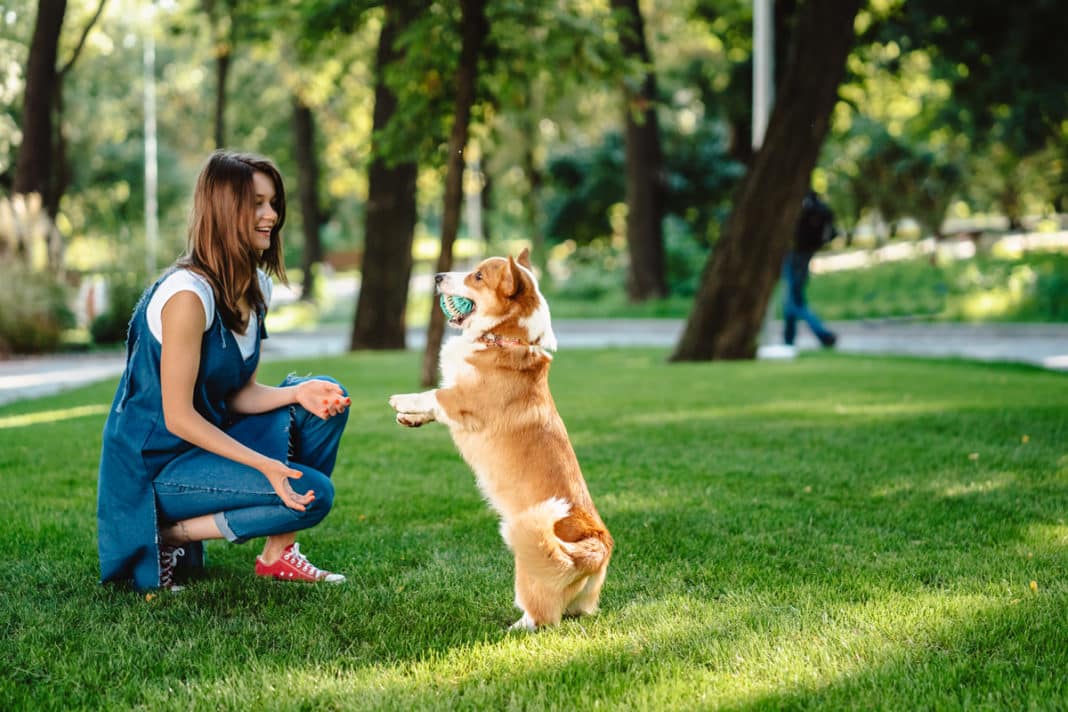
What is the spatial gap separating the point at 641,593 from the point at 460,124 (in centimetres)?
670

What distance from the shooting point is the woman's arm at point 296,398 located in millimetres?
4082

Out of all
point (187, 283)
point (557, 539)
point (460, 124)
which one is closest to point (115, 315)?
point (460, 124)

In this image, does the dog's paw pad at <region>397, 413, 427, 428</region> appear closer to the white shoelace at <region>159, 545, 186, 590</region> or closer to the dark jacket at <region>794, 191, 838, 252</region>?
the white shoelace at <region>159, 545, 186, 590</region>

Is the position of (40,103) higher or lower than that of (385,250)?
higher

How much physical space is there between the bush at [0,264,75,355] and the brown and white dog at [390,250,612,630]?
44.8 ft

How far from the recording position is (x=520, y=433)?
377cm

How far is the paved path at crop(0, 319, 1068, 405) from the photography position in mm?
13234

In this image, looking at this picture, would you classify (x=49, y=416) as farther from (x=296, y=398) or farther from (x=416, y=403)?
(x=416, y=403)

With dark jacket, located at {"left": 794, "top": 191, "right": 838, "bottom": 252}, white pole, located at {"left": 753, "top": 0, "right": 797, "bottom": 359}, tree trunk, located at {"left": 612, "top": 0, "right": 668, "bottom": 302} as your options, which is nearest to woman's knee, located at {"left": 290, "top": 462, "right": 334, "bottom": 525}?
white pole, located at {"left": 753, "top": 0, "right": 797, "bottom": 359}

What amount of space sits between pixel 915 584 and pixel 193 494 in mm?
2738

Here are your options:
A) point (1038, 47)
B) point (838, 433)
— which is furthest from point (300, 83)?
point (838, 433)

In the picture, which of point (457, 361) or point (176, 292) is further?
point (457, 361)

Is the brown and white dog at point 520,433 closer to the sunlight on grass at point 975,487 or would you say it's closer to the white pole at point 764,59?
the sunlight on grass at point 975,487

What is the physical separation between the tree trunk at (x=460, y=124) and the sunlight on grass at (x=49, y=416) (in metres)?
3.00
